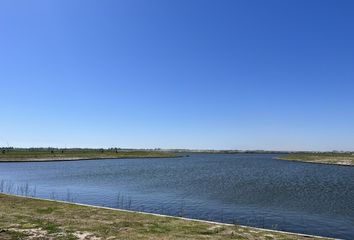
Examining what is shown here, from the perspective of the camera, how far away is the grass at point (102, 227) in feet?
57.2

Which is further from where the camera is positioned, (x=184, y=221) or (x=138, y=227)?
(x=184, y=221)

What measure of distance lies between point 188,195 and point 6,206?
22.0m

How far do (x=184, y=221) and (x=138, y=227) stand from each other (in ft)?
12.3

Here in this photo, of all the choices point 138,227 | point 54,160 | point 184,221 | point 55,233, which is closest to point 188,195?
point 184,221

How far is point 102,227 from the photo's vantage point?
19406 mm

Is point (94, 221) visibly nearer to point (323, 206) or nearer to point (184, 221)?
point (184, 221)

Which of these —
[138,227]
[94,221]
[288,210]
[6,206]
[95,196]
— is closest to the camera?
[138,227]

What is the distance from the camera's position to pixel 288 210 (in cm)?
3319

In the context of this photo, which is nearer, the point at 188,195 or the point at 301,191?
A: the point at 188,195

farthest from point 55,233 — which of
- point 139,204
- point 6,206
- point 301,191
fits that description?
point 301,191

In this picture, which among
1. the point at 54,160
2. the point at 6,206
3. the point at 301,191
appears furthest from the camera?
the point at 54,160

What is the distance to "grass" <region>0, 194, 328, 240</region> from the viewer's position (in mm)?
17438

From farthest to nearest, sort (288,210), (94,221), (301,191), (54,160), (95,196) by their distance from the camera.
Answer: (54,160) → (301,191) → (95,196) → (288,210) → (94,221)

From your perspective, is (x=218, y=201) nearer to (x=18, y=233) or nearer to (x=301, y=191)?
(x=301, y=191)
